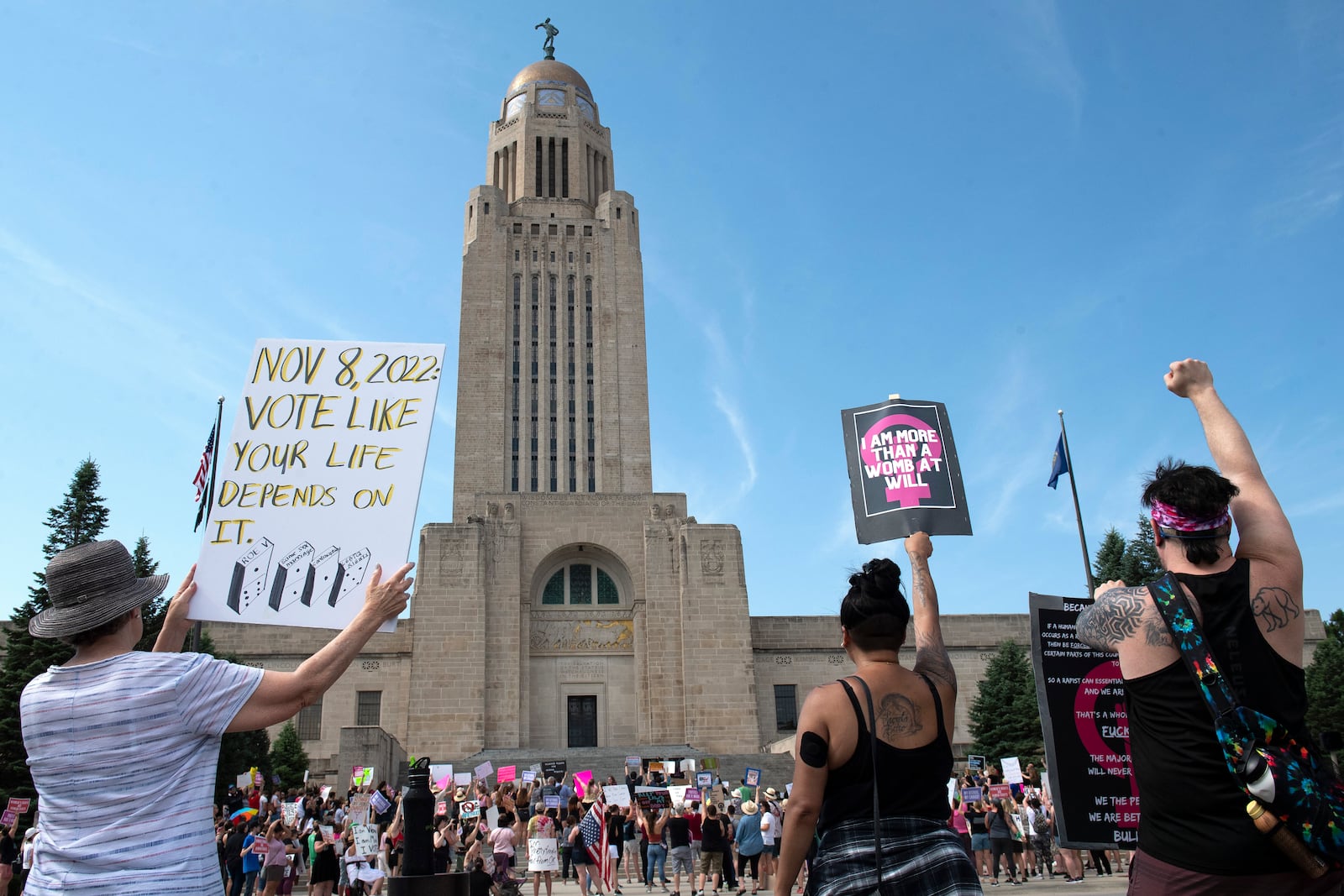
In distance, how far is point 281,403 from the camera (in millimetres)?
4754

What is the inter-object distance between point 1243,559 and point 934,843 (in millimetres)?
1415

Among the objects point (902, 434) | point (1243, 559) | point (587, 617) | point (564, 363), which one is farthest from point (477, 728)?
point (1243, 559)

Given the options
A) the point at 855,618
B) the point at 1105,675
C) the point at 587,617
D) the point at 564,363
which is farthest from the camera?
the point at 564,363

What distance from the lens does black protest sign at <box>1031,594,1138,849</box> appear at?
523 centimetres

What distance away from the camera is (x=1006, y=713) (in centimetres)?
3709

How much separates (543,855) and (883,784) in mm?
13551

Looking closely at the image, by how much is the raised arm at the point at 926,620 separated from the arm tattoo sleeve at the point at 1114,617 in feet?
1.67

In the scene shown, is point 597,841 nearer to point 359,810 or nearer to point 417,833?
point 359,810

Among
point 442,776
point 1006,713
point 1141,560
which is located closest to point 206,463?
point 442,776

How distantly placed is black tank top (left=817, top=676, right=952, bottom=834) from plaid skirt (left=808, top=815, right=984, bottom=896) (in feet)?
0.11

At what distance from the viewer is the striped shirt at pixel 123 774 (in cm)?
267

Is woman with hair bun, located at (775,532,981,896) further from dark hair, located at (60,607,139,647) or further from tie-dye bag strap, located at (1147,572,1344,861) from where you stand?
dark hair, located at (60,607,139,647)

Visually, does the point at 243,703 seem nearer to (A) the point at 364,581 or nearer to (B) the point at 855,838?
(A) the point at 364,581

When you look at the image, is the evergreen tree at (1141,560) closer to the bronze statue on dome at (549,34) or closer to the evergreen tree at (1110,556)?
the evergreen tree at (1110,556)
